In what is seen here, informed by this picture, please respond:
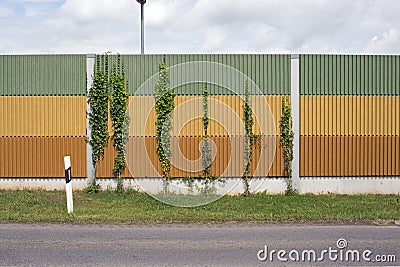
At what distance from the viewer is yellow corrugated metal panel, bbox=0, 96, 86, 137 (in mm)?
17859

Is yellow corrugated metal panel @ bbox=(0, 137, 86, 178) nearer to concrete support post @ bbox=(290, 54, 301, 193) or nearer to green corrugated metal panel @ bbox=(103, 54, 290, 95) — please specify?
green corrugated metal panel @ bbox=(103, 54, 290, 95)

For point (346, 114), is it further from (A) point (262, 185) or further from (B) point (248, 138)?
(A) point (262, 185)

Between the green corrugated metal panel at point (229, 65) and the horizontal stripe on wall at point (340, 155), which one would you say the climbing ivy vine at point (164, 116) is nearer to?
the green corrugated metal panel at point (229, 65)

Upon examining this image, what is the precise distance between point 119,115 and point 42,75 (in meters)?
2.53

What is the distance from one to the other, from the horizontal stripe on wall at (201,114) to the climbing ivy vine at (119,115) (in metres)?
0.21

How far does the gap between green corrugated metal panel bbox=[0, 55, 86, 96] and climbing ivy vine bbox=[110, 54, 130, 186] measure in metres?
0.91

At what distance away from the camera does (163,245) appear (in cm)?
1008

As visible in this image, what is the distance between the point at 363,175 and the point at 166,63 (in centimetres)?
667

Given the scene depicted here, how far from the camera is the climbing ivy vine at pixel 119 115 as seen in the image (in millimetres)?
17797

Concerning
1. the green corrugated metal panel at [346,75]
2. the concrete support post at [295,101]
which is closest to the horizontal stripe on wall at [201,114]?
the concrete support post at [295,101]

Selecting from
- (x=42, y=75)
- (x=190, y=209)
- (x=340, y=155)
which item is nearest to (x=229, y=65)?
(x=340, y=155)

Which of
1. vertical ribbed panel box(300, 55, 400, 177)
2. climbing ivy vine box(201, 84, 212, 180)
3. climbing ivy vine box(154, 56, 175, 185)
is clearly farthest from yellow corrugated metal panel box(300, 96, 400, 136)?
climbing ivy vine box(154, 56, 175, 185)

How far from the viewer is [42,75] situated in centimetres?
1789

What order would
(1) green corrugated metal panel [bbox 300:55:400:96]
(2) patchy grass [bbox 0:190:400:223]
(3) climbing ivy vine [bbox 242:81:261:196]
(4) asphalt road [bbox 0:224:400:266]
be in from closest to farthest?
(4) asphalt road [bbox 0:224:400:266] → (2) patchy grass [bbox 0:190:400:223] → (3) climbing ivy vine [bbox 242:81:261:196] → (1) green corrugated metal panel [bbox 300:55:400:96]
